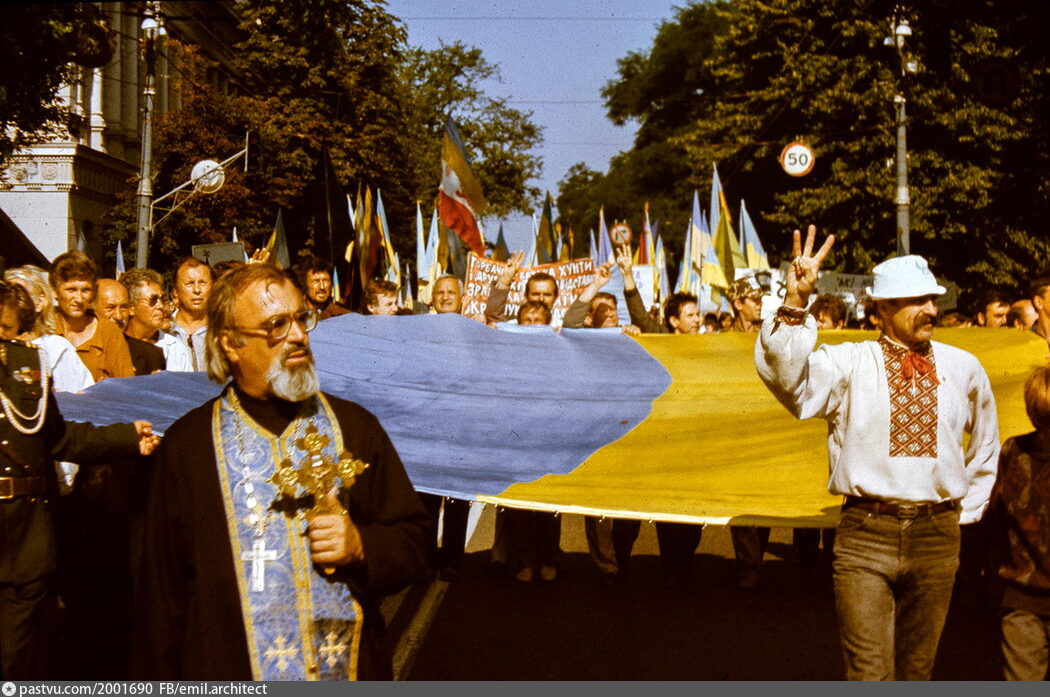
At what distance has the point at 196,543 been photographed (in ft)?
11.0

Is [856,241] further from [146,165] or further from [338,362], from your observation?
[338,362]

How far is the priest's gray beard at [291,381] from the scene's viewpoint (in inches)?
136

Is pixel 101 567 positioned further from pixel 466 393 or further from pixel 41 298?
pixel 466 393

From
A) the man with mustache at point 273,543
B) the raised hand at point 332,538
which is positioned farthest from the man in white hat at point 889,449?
the raised hand at point 332,538

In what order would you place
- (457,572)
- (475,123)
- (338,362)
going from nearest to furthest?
(338,362) < (457,572) < (475,123)

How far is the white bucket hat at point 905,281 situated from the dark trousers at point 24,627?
3270 millimetres

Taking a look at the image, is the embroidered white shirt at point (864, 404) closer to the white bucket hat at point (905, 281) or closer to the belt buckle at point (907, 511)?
the belt buckle at point (907, 511)

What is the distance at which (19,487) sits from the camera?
4.84 m

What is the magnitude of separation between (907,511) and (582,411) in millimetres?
2424

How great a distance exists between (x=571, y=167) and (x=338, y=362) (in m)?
76.6

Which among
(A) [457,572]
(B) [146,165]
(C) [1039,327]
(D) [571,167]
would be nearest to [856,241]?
(B) [146,165]

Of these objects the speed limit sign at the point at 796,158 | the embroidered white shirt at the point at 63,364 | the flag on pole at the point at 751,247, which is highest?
the speed limit sign at the point at 796,158

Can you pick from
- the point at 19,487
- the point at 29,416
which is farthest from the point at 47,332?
the point at 19,487

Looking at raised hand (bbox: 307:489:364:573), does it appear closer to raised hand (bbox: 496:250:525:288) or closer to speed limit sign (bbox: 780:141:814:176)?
raised hand (bbox: 496:250:525:288)
